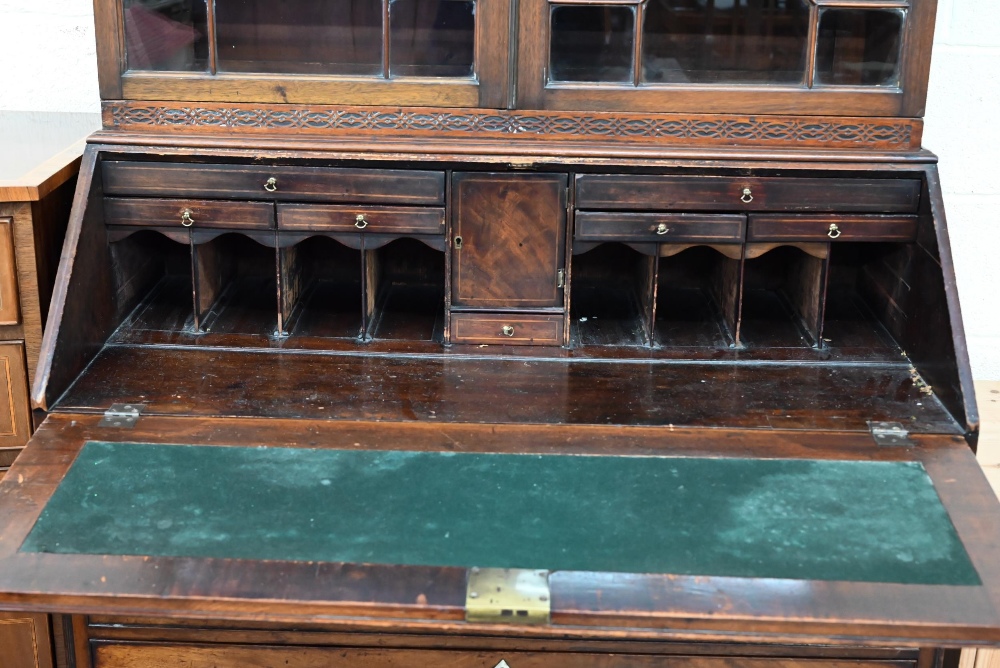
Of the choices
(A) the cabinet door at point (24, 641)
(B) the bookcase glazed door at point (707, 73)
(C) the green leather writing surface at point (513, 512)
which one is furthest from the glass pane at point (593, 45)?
(A) the cabinet door at point (24, 641)

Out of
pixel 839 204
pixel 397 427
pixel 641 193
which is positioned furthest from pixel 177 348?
pixel 839 204

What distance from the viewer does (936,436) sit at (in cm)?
200

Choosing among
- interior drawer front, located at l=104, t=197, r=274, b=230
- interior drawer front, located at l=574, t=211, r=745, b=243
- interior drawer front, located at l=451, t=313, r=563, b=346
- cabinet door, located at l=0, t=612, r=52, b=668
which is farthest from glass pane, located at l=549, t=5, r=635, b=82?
cabinet door, located at l=0, t=612, r=52, b=668

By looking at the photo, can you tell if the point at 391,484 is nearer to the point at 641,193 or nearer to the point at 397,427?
the point at 397,427

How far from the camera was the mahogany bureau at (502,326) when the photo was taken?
175cm

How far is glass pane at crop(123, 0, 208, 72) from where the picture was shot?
2223 millimetres

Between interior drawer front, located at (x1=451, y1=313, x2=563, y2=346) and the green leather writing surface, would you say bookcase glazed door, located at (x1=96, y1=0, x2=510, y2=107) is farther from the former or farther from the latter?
the green leather writing surface

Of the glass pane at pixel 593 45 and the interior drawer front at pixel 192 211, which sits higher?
the glass pane at pixel 593 45

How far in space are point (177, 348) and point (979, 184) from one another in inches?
76.1

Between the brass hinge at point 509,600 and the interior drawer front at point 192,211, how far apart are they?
988 millimetres

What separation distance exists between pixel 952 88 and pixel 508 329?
4.22 feet

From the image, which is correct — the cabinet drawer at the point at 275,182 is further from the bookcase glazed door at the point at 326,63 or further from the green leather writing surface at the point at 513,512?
the green leather writing surface at the point at 513,512

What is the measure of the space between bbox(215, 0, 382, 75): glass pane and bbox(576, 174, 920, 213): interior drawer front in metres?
0.50

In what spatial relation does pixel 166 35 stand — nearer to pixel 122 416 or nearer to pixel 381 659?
pixel 122 416
